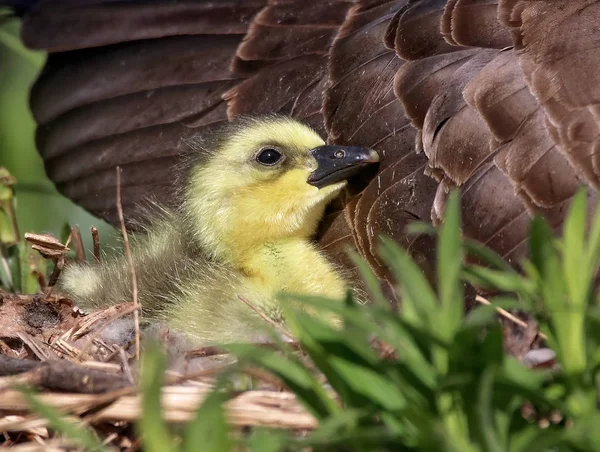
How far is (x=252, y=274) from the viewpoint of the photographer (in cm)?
256

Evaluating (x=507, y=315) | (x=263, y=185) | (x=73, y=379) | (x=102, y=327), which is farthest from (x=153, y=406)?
(x=263, y=185)

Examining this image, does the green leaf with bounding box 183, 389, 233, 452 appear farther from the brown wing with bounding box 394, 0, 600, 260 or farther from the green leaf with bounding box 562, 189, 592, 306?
the brown wing with bounding box 394, 0, 600, 260

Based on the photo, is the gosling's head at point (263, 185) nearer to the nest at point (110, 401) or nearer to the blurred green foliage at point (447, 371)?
the nest at point (110, 401)

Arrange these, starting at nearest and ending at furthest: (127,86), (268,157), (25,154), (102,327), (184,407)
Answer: (184,407)
(102,327)
(268,157)
(127,86)
(25,154)

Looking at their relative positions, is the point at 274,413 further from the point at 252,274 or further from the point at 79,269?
the point at 79,269

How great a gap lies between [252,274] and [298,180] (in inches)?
11.1

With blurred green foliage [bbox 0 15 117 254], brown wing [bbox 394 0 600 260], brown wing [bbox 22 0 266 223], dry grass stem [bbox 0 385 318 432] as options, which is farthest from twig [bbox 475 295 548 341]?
blurred green foliage [bbox 0 15 117 254]

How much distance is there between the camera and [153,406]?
1.24 meters

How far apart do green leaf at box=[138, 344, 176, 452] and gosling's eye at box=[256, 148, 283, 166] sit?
4.62ft

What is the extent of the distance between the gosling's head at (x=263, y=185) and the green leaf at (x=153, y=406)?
4.26ft

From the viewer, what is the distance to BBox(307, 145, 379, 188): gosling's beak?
2404mm

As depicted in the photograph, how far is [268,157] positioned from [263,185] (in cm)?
8

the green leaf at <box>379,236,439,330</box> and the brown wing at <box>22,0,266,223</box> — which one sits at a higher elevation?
the green leaf at <box>379,236,439,330</box>

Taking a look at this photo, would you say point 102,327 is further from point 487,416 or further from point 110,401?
point 487,416
